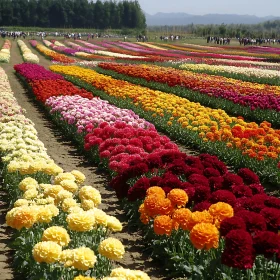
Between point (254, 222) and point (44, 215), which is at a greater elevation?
point (254, 222)

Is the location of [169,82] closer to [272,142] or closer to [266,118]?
[266,118]

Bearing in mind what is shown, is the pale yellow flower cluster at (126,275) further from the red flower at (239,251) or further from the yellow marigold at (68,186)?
the yellow marigold at (68,186)

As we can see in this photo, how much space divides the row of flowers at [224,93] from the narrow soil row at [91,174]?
22.2 ft

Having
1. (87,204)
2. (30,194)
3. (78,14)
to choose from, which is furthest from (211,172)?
(78,14)

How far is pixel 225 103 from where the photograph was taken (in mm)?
17719

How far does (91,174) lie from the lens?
9609mm

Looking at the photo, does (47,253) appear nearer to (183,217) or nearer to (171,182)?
(183,217)

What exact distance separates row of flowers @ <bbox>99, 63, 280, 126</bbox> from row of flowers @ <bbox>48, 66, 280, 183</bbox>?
9.43 ft

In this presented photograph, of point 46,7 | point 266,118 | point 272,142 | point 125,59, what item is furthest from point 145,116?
point 46,7

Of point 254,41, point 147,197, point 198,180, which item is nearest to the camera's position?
point 147,197

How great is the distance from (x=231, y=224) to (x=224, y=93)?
46.1 feet

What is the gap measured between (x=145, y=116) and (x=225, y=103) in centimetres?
441

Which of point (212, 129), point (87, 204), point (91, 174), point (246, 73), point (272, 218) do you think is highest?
point (272, 218)

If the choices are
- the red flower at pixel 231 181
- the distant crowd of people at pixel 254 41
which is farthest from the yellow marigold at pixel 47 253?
the distant crowd of people at pixel 254 41
